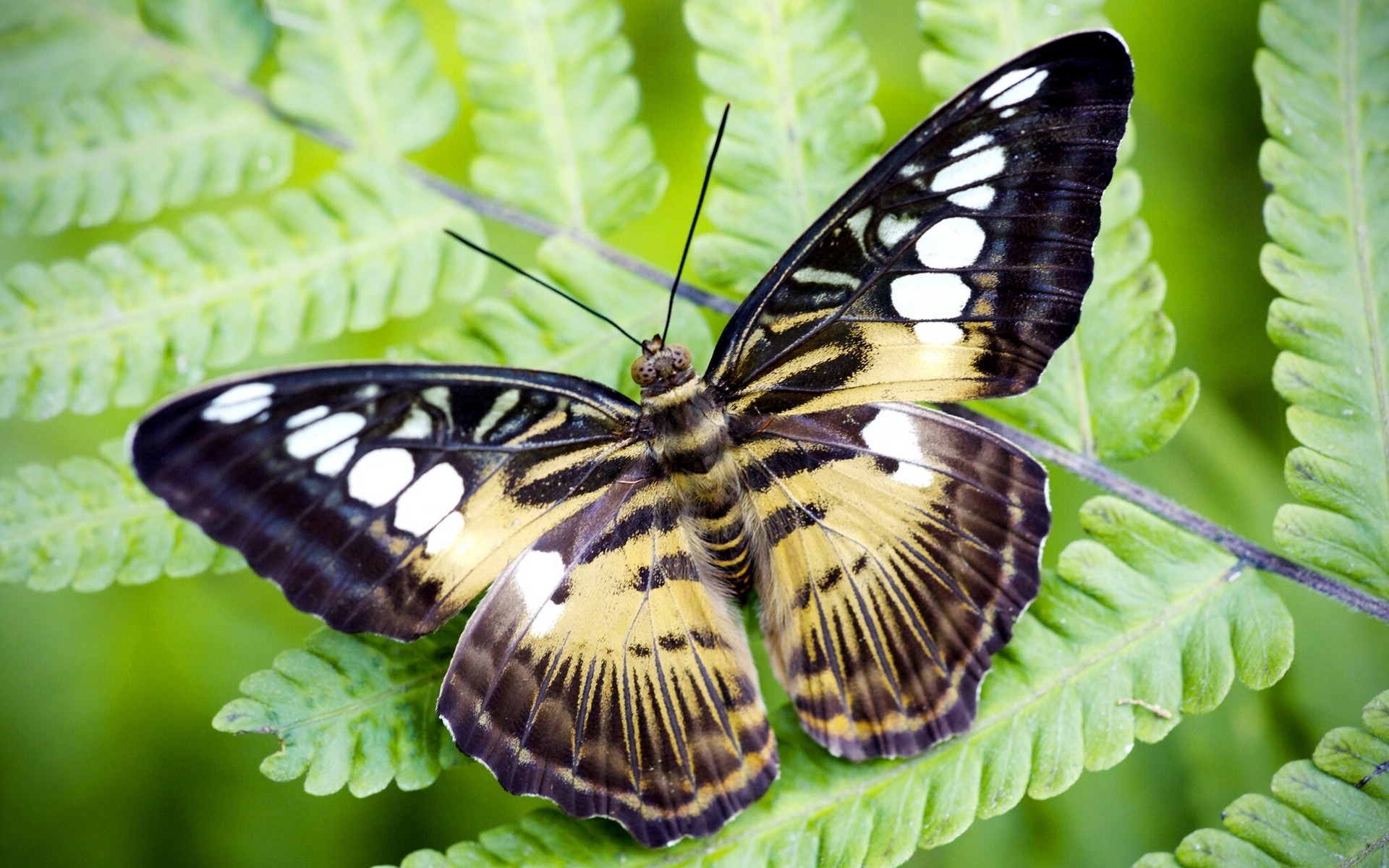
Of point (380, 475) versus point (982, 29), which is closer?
point (380, 475)

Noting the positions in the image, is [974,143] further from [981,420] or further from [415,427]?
[415,427]

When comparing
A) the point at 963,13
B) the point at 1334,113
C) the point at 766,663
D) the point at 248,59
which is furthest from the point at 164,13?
the point at 1334,113

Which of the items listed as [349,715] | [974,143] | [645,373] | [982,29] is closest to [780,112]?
[982,29]

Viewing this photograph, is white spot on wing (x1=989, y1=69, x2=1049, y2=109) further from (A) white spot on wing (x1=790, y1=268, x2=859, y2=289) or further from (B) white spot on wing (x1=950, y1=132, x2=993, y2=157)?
(A) white spot on wing (x1=790, y1=268, x2=859, y2=289)

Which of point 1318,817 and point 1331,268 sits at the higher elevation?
point 1331,268

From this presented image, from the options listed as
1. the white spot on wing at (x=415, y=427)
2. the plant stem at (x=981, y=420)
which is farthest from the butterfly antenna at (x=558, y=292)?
the white spot on wing at (x=415, y=427)

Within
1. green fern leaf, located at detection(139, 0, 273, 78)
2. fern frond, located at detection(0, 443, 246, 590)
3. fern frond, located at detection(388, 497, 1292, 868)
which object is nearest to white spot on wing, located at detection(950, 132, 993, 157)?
fern frond, located at detection(388, 497, 1292, 868)

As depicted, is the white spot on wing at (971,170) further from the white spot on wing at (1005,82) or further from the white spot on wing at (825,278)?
the white spot on wing at (825,278)

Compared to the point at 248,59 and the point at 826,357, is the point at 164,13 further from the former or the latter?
the point at 826,357
